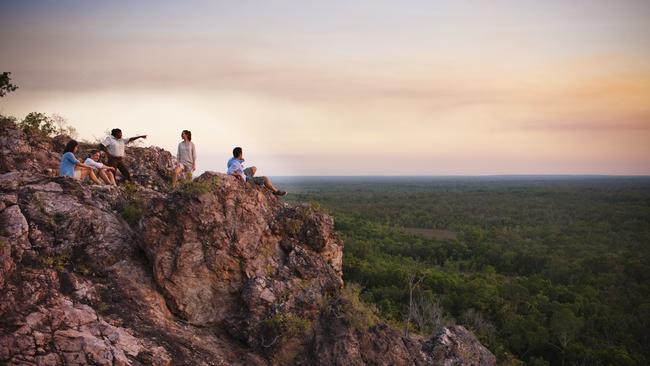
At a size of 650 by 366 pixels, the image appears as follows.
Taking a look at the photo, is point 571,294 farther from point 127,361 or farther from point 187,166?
point 127,361

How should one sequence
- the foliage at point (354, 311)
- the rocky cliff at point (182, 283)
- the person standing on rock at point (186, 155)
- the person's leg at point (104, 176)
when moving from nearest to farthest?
the rocky cliff at point (182, 283), the foliage at point (354, 311), the person's leg at point (104, 176), the person standing on rock at point (186, 155)

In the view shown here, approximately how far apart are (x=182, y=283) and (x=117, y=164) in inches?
196

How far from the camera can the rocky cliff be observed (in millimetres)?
6734

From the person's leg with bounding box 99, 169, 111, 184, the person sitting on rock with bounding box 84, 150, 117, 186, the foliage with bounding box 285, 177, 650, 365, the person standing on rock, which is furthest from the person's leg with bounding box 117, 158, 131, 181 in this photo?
the foliage with bounding box 285, 177, 650, 365

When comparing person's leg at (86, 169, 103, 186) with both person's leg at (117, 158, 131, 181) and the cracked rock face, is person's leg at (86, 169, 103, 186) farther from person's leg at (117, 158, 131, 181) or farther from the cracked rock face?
the cracked rock face

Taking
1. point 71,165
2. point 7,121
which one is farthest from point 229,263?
point 7,121

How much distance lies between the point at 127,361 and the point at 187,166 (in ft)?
21.6

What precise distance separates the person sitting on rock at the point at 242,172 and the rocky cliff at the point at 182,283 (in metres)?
0.34

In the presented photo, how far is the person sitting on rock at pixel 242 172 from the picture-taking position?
1036 centimetres

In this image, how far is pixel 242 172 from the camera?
10523mm

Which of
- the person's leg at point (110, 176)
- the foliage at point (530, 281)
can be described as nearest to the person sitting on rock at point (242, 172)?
the foliage at point (530, 281)

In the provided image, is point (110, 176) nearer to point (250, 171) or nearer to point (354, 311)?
point (250, 171)

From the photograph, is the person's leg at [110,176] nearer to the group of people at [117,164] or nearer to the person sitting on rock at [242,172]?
the group of people at [117,164]

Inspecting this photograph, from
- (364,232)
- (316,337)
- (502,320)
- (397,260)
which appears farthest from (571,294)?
(316,337)
